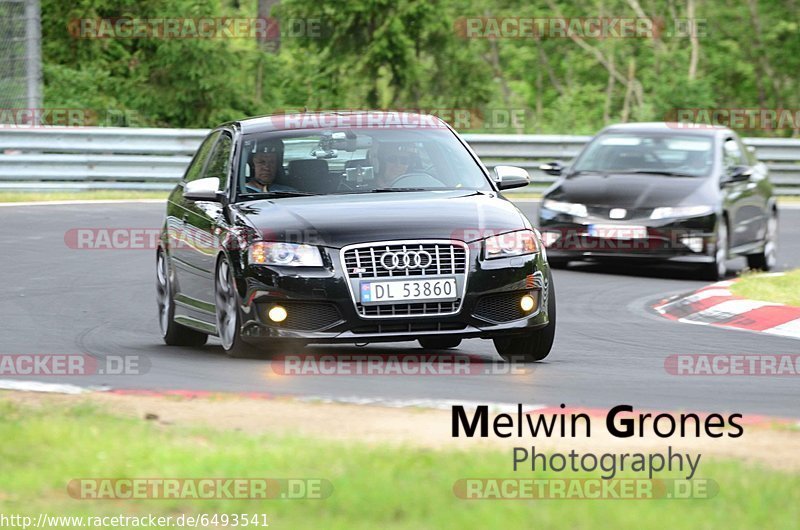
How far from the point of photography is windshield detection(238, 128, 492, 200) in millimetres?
10312

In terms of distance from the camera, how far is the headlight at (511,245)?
9375 millimetres

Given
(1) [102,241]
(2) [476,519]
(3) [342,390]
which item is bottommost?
(1) [102,241]

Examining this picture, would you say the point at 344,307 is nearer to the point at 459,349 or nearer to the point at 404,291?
the point at 404,291

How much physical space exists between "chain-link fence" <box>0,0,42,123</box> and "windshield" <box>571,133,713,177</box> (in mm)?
10872

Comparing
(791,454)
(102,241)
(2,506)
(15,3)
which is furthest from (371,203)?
(15,3)

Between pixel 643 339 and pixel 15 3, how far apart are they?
17.0m

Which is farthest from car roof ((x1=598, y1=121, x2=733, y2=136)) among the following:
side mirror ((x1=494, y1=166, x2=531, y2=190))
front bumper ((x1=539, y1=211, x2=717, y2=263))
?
side mirror ((x1=494, y1=166, x2=531, y2=190))

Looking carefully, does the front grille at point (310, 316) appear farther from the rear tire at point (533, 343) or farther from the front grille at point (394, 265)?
the rear tire at point (533, 343)

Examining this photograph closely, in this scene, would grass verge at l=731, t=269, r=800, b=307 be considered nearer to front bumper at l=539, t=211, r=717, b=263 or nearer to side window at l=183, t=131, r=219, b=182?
front bumper at l=539, t=211, r=717, b=263

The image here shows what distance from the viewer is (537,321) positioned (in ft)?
31.5

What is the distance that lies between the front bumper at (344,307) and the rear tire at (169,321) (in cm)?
179

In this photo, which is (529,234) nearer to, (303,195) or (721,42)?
(303,195)

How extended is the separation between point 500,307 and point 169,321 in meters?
2.77

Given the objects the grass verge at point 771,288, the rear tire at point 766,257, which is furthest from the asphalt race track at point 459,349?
the grass verge at point 771,288
